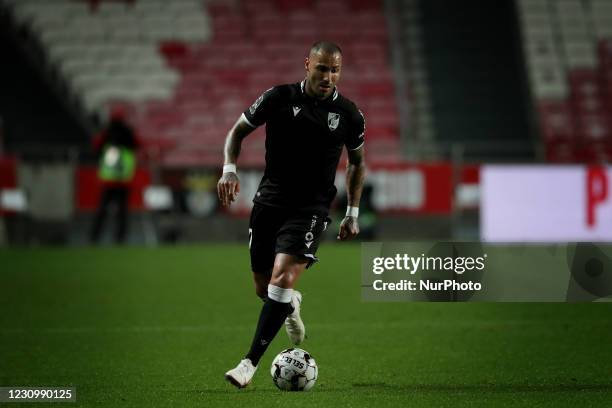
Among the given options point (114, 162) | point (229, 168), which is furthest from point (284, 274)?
point (114, 162)

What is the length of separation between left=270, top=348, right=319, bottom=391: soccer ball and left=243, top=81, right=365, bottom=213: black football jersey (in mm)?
837

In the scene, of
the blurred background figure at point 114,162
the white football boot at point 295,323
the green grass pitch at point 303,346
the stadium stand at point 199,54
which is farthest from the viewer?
the stadium stand at point 199,54

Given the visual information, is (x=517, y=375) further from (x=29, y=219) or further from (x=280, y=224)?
(x=29, y=219)

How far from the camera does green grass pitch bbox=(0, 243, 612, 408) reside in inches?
231

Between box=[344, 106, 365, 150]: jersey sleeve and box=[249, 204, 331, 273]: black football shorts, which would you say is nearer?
box=[249, 204, 331, 273]: black football shorts

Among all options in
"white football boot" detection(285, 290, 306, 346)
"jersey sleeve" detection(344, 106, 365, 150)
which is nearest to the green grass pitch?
"white football boot" detection(285, 290, 306, 346)

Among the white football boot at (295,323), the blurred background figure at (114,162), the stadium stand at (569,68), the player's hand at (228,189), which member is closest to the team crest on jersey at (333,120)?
the player's hand at (228,189)

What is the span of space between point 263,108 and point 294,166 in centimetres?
37

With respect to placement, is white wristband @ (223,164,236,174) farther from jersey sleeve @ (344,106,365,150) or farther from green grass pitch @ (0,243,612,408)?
green grass pitch @ (0,243,612,408)

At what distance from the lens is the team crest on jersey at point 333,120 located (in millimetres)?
6344

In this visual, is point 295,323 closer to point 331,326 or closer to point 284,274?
point 284,274

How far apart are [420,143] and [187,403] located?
16.6 m

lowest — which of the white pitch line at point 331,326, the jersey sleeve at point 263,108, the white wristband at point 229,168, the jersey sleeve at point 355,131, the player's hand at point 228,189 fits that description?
the white pitch line at point 331,326

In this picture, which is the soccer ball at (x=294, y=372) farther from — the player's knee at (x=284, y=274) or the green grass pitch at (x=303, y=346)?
Result: the player's knee at (x=284, y=274)
